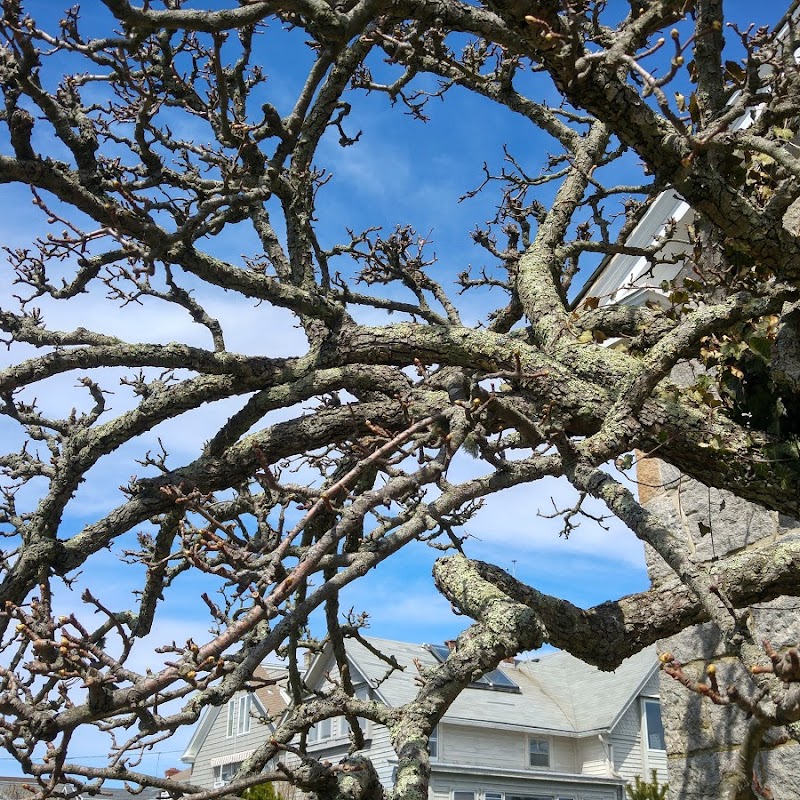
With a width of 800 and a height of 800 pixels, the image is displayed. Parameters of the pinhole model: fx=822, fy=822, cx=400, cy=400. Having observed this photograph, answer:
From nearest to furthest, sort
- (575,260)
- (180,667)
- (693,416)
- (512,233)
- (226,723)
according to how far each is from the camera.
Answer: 1. (180,667)
2. (693,416)
3. (575,260)
4. (512,233)
5. (226,723)

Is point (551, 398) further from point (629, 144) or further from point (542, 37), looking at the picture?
point (542, 37)

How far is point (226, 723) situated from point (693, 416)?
23383mm

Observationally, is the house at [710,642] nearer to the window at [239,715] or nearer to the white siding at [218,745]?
the white siding at [218,745]

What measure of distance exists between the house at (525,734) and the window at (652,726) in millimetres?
25

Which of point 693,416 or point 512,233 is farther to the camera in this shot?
point 512,233

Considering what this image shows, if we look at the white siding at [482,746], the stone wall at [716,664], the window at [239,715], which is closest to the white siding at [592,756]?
the white siding at [482,746]

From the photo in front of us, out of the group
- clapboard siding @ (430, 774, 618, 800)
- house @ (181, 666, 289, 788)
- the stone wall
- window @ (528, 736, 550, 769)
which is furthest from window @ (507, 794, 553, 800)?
the stone wall

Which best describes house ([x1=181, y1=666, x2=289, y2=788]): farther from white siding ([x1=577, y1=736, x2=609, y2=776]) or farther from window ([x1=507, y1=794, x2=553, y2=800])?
white siding ([x1=577, y1=736, x2=609, y2=776])

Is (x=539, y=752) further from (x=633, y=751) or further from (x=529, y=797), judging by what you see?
(x=633, y=751)

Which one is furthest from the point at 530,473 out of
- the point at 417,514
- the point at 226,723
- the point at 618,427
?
the point at 226,723

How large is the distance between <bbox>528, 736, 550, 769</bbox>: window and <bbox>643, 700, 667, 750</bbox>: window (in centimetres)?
253

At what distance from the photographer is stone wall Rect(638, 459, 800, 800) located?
570 centimetres

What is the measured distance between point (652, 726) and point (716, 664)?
16.1m

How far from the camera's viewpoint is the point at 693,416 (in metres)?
4.12
